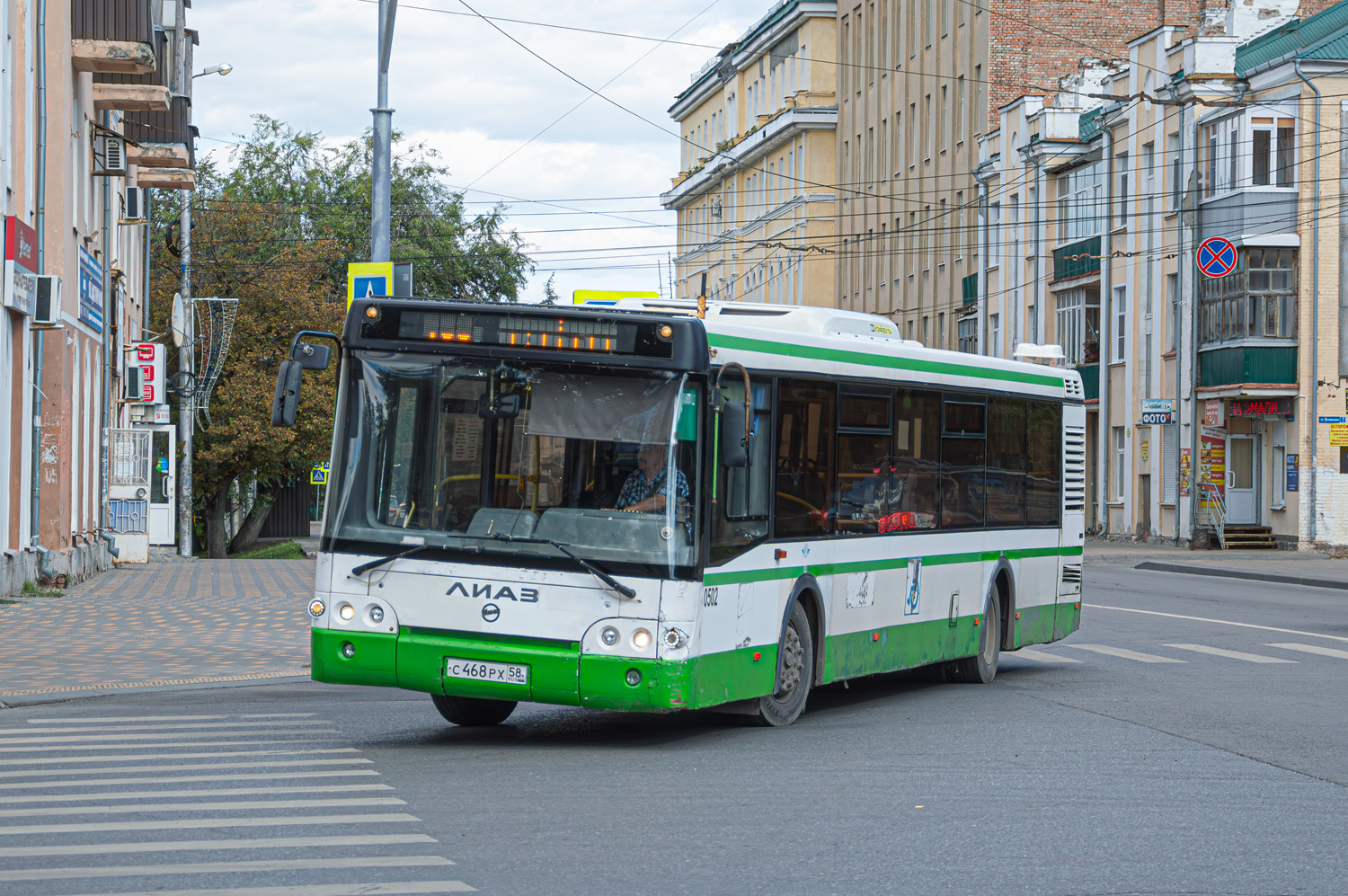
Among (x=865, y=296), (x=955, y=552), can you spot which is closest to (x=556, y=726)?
(x=955, y=552)

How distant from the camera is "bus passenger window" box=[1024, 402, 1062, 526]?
16125 millimetres

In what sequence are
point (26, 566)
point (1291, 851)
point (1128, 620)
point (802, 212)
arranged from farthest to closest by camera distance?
point (802, 212) → point (26, 566) → point (1128, 620) → point (1291, 851)

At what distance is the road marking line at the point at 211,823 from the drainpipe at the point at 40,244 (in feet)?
61.7

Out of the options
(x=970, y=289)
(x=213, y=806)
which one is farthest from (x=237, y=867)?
(x=970, y=289)

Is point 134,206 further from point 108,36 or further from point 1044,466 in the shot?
point 1044,466

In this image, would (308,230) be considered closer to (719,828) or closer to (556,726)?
(556,726)

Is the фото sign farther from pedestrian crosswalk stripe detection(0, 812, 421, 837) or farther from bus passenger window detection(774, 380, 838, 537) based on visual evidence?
pedestrian crosswalk stripe detection(0, 812, 421, 837)

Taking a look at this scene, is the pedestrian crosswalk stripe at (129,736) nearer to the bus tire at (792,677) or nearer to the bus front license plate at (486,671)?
the bus front license plate at (486,671)

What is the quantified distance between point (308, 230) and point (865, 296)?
26068 millimetres

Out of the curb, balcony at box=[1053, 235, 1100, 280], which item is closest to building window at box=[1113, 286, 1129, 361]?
balcony at box=[1053, 235, 1100, 280]

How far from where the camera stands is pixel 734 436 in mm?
10750

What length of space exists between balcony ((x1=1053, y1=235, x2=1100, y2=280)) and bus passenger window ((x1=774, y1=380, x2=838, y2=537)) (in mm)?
41887

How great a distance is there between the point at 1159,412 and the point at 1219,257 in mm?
4533

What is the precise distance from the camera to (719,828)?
27.3 ft
